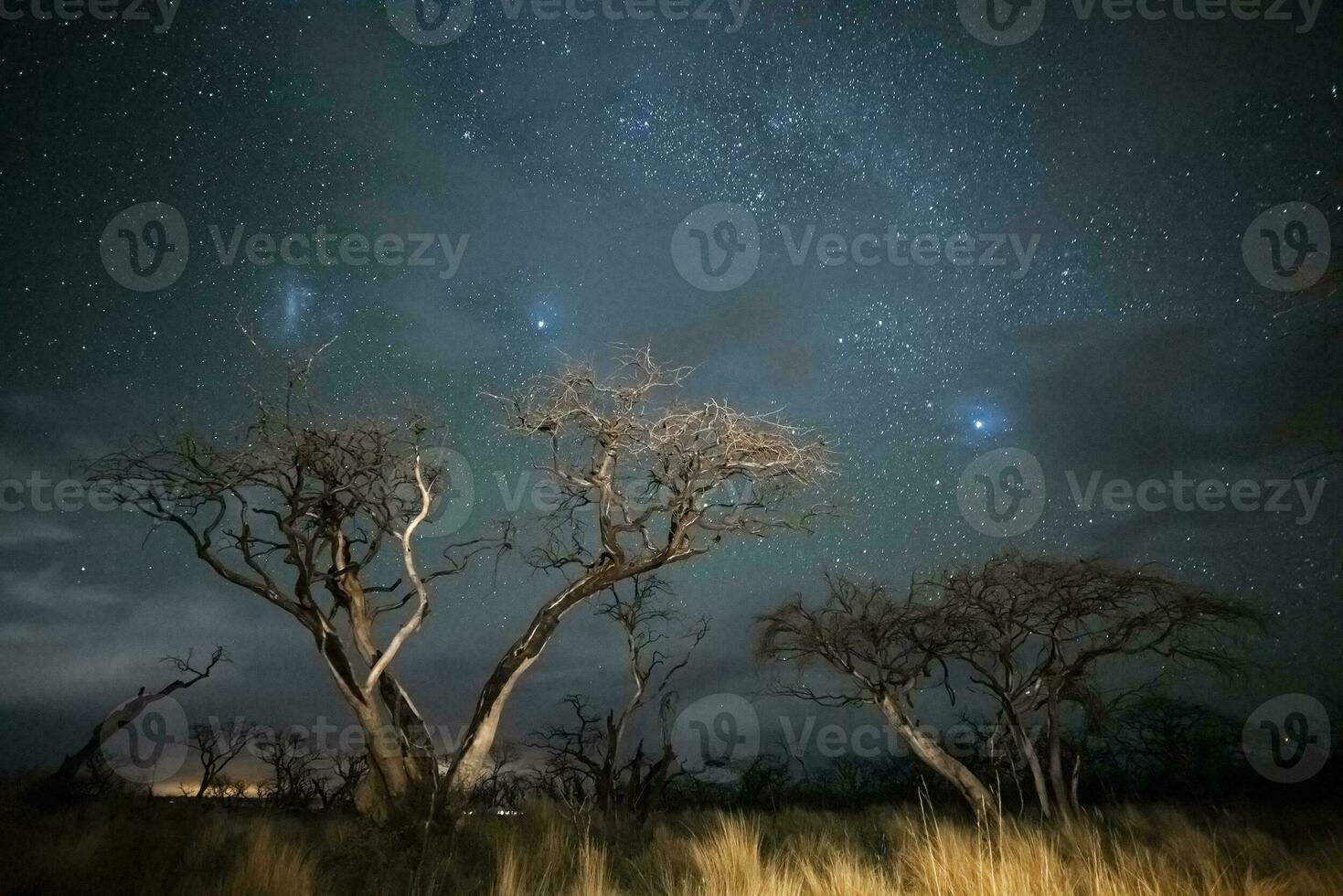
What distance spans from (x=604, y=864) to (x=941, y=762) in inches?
392

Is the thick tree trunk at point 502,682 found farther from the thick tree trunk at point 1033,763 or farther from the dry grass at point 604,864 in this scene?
the thick tree trunk at point 1033,763

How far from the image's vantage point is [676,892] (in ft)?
22.5

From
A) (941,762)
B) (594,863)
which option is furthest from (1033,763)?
(594,863)

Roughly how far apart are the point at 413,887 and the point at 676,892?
264cm

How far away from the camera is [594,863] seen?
7.61 metres

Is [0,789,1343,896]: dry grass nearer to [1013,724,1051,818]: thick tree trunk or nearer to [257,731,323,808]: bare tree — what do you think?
[1013,724,1051,818]: thick tree trunk

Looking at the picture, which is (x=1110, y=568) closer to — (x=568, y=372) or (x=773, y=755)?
(x=568, y=372)

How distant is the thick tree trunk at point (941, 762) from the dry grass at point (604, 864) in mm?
3418

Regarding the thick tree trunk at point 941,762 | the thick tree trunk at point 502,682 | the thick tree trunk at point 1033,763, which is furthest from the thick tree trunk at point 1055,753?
the thick tree trunk at point 502,682

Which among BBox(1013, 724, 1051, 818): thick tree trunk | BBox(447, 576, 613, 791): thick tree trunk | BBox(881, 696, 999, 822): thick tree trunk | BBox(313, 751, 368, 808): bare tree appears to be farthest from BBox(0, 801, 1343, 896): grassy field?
BBox(313, 751, 368, 808): bare tree

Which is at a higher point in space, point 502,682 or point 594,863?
point 502,682

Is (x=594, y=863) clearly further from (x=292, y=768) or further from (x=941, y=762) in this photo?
(x=292, y=768)

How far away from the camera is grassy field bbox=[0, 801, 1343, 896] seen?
5.88 m

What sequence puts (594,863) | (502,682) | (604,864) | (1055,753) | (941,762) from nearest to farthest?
(594,863) < (604,864) < (502,682) < (941,762) < (1055,753)
